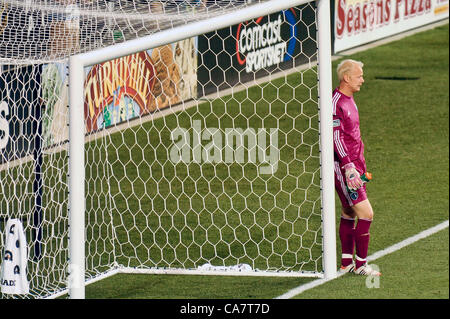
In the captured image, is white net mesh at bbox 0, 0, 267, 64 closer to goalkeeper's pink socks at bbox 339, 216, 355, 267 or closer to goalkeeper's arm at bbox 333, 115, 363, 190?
goalkeeper's arm at bbox 333, 115, 363, 190

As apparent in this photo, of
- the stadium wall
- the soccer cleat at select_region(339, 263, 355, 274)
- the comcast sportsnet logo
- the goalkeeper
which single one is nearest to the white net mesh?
the stadium wall

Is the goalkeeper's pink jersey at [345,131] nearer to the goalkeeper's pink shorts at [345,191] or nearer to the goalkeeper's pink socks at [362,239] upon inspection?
the goalkeeper's pink shorts at [345,191]

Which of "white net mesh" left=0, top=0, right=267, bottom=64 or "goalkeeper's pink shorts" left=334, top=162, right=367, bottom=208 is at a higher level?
"white net mesh" left=0, top=0, right=267, bottom=64

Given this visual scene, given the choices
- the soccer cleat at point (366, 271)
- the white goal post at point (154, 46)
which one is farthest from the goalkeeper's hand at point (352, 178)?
the soccer cleat at point (366, 271)

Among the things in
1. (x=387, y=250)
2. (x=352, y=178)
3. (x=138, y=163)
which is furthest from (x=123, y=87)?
(x=352, y=178)

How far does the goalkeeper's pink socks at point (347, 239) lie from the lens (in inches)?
273

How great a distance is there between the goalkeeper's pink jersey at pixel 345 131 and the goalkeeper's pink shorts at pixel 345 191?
6 centimetres

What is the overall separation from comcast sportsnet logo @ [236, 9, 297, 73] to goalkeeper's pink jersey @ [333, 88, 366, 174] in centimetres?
688

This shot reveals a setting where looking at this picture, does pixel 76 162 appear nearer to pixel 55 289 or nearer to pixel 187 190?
pixel 55 289

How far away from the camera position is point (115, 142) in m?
11.1

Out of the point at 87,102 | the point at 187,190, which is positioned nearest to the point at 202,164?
the point at 187,190

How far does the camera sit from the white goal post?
5609 millimetres

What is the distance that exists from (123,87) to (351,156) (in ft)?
16.7

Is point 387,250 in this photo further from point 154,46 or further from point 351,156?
point 154,46
